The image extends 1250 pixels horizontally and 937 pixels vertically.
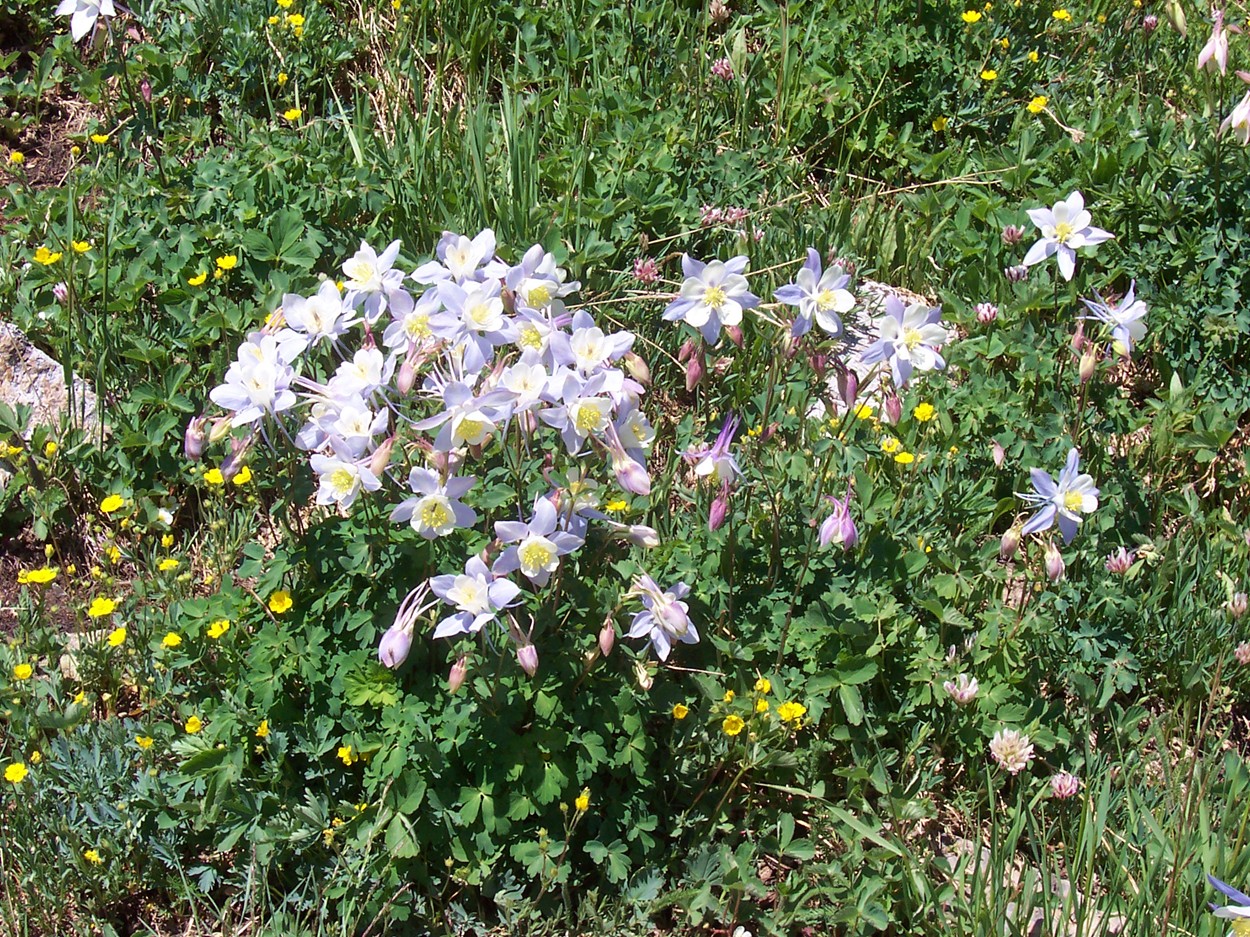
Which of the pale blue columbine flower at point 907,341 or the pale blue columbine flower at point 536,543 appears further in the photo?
the pale blue columbine flower at point 907,341

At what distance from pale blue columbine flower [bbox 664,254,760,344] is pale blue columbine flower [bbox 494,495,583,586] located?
0.48 metres

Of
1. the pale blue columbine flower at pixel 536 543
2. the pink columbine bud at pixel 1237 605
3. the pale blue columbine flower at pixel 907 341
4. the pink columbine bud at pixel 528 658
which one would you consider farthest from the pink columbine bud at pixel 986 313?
the pink columbine bud at pixel 528 658

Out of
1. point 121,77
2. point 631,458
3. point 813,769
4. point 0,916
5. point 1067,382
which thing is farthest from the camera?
point 121,77

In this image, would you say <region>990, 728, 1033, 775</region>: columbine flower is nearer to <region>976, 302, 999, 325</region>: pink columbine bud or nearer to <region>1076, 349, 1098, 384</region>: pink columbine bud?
<region>1076, 349, 1098, 384</region>: pink columbine bud

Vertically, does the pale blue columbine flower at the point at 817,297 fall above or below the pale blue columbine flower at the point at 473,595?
above

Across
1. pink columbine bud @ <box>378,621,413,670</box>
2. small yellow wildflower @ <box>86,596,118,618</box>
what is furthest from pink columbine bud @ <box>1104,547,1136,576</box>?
small yellow wildflower @ <box>86,596,118,618</box>

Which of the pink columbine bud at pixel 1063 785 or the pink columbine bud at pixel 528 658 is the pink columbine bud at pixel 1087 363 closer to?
the pink columbine bud at pixel 1063 785

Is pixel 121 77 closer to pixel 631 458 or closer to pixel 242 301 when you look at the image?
pixel 242 301

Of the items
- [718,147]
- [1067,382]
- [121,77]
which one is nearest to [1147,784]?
[1067,382]

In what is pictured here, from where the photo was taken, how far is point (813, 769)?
2.67m

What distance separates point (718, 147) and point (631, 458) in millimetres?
2327

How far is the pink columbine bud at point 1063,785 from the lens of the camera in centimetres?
261

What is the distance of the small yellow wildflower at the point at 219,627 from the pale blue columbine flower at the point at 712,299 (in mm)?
1200

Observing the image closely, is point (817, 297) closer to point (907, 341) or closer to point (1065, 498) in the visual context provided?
point (907, 341)
